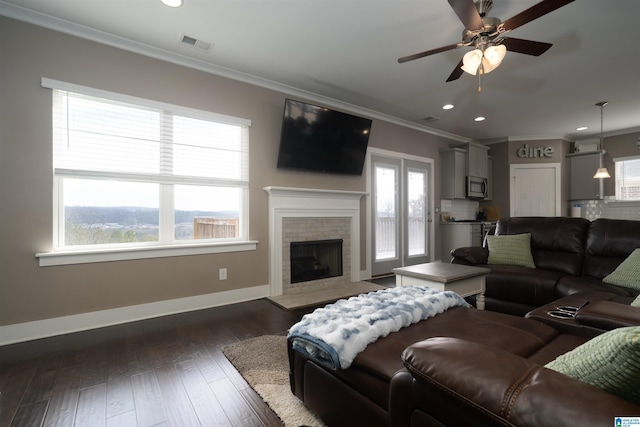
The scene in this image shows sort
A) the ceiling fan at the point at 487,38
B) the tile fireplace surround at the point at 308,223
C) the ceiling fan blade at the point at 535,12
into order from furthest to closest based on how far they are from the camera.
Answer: the tile fireplace surround at the point at 308,223 → the ceiling fan at the point at 487,38 → the ceiling fan blade at the point at 535,12

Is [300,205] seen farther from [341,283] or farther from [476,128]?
[476,128]

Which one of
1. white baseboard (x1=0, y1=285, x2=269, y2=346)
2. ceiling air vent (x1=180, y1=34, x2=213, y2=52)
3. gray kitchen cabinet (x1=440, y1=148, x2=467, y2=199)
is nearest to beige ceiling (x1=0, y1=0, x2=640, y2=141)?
ceiling air vent (x1=180, y1=34, x2=213, y2=52)

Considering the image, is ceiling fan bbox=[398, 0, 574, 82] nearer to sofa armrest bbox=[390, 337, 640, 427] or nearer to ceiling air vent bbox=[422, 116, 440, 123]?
sofa armrest bbox=[390, 337, 640, 427]

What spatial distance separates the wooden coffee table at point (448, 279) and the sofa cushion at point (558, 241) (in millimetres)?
1089

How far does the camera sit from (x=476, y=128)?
580cm

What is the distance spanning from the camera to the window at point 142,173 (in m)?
2.64

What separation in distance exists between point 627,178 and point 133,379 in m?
8.40

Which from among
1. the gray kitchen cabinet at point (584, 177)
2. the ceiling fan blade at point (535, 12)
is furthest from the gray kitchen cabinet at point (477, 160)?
the ceiling fan blade at point (535, 12)

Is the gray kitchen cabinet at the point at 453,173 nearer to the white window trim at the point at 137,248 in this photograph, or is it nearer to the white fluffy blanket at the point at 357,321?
the white window trim at the point at 137,248

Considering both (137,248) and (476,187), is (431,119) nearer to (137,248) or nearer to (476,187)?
(476,187)

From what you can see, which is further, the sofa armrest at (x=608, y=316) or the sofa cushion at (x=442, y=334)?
the sofa armrest at (x=608, y=316)

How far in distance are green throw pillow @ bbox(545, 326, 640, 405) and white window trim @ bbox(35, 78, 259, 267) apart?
316 cm

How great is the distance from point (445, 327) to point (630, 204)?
6835 millimetres

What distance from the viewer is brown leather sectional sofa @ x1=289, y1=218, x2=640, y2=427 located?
1.98 feet
